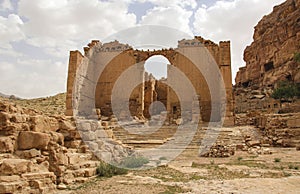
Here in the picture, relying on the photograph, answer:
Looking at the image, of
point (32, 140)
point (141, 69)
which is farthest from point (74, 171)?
point (141, 69)

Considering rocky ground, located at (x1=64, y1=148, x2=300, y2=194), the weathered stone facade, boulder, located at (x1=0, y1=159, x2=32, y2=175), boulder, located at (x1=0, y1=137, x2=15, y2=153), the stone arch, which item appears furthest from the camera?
the weathered stone facade

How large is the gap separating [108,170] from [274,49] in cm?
4574

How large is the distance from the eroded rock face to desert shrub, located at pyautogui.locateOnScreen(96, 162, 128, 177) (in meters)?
36.0

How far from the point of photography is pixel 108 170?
745 centimetres

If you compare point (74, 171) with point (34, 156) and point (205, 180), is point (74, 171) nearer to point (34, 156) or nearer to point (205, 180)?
point (34, 156)

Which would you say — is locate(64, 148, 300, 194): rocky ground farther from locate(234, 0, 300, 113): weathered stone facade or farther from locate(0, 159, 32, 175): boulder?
locate(234, 0, 300, 113): weathered stone facade

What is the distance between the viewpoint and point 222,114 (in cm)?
1955

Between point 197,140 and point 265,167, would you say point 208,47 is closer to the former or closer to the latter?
point 197,140

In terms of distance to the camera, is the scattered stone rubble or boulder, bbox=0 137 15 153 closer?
the scattered stone rubble

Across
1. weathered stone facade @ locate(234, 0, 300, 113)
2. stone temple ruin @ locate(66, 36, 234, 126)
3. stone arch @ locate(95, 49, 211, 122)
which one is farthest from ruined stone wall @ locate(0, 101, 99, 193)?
weathered stone facade @ locate(234, 0, 300, 113)

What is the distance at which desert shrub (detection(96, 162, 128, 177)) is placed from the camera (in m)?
7.32

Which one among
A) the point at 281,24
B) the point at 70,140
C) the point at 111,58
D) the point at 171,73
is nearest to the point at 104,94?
the point at 111,58

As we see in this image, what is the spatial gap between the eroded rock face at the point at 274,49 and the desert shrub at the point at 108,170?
36.0m

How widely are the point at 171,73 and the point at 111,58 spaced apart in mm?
5149
